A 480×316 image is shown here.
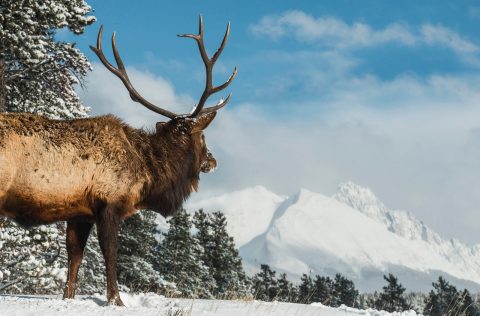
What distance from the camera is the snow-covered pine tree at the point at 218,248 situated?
49875mm

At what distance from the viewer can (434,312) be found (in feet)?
263

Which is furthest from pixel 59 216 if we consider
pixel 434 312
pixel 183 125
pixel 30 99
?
pixel 434 312

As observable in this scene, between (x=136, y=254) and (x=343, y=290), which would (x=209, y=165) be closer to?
(x=136, y=254)

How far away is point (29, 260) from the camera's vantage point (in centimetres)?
1234

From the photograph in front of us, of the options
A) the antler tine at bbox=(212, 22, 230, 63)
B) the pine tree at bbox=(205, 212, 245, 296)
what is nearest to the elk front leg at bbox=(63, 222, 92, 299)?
the antler tine at bbox=(212, 22, 230, 63)

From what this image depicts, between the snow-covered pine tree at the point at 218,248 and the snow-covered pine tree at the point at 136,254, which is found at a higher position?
the snow-covered pine tree at the point at 218,248

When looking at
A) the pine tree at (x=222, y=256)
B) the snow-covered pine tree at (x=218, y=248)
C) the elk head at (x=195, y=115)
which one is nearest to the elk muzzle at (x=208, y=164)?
the elk head at (x=195, y=115)

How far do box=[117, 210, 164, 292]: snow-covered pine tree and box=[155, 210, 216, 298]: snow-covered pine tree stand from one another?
3.54 m

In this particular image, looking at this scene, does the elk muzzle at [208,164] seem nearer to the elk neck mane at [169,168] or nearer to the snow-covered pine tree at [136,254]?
the elk neck mane at [169,168]

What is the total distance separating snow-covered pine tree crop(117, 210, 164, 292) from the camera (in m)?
36.3

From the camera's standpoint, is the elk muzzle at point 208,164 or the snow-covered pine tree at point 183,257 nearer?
the elk muzzle at point 208,164

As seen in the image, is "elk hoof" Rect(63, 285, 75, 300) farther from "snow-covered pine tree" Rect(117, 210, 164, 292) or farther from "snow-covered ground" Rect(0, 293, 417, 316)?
"snow-covered pine tree" Rect(117, 210, 164, 292)

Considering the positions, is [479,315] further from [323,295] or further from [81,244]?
[81,244]

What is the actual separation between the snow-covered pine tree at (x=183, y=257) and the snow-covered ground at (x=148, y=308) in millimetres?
34059
